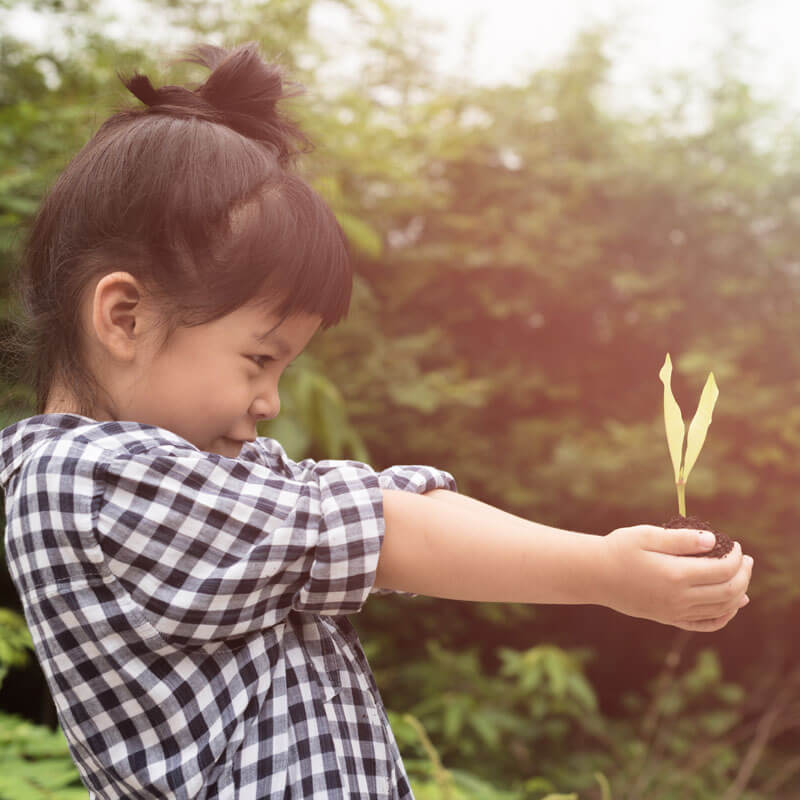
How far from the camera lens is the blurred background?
327 cm

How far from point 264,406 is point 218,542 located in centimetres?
20

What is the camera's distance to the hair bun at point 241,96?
1029mm

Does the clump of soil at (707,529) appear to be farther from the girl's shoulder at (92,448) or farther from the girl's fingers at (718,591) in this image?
the girl's shoulder at (92,448)

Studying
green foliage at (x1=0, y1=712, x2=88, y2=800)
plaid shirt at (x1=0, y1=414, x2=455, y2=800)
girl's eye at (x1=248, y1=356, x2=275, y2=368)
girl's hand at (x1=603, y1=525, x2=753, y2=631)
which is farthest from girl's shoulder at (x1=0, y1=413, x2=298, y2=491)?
green foliage at (x1=0, y1=712, x2=88, y2=800)

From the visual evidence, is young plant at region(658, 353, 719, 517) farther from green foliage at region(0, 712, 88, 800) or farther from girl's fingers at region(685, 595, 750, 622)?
green foliage at region(0, 712, 88, 800)

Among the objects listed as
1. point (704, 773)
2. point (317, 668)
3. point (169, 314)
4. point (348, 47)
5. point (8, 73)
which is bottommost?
point (704, 773)

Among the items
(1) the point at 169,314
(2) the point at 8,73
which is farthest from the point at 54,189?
(2) the point at 8,73

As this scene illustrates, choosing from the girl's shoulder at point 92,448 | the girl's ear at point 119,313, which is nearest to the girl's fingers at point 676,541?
the girl's shoulder at point 92,448

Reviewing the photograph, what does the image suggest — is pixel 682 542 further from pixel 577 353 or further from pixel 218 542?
pixel 577 353

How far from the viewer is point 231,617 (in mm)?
751

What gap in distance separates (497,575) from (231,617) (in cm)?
23

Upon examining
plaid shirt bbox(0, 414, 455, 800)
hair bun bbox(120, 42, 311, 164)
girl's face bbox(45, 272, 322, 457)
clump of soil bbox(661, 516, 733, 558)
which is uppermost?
hair bun bbox(120, 42, 311, 164)

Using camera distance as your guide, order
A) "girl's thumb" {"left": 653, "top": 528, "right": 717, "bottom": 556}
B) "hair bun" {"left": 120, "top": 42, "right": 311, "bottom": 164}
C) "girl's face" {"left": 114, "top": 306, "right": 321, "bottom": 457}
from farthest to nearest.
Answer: "hair bun" {"left": 120, "top": 42, "right": 311, "bottom": 164} → "girl's face" {"left": 114, "top": 306, "right": 321, "bottom": 457} → "girl's thumb" {"left": 653, "top": 528, "right": 717, "bottom": 556}

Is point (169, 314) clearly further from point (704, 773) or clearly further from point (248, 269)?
point (704, 773)
